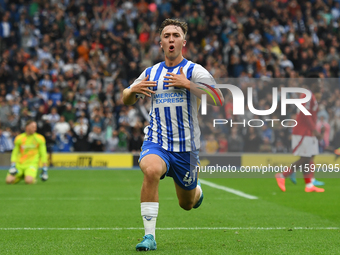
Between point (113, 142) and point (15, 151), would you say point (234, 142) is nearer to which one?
point (113, 142)

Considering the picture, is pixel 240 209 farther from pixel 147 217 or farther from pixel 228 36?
pixel 228 36

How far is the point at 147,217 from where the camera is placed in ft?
17.7

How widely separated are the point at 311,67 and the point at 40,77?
11.6m

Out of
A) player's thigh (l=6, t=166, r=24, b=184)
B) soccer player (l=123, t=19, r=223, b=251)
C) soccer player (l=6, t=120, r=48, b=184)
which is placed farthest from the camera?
player's thigh (l=6, t=166, r=24, b=184)

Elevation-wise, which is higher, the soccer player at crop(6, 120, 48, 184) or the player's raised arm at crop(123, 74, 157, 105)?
the player's raised arm at crop(123, 74, 157, 105)

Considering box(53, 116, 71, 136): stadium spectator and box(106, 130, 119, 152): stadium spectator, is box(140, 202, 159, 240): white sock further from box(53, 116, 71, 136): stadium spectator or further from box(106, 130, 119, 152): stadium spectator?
box(106, 130, 119, 152): stadium spectator

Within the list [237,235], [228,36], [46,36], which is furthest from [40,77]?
[237,235]

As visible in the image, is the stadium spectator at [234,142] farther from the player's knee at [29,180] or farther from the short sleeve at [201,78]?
the short sleeve at [201,78]

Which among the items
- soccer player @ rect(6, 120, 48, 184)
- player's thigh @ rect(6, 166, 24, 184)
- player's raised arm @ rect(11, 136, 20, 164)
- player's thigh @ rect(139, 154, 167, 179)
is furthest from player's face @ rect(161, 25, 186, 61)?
player's thigh @ rect(6, 166, 24, 184)

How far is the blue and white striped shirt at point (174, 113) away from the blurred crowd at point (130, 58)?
39.4 feet

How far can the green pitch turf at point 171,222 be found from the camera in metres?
5.57

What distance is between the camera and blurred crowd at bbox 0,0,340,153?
20266 millimetres

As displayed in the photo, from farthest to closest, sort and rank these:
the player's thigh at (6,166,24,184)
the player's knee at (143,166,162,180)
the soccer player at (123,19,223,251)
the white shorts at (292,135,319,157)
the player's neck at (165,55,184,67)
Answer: the player's thigh at (6,166,24,184)
the white shorts at (292,135,319,157)
the player's neck at (165,55,184,67)
the soccer player at (123,19,223,251)
the player's knee at (143,166,162,180)

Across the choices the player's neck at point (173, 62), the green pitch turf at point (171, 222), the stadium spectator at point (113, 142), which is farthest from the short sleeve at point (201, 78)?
the stadium spectator at point (113, 142)
